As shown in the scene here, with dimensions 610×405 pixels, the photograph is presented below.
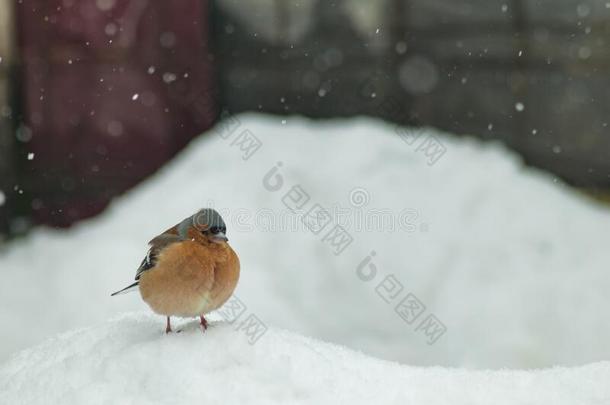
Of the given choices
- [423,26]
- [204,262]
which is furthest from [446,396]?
[423,26]

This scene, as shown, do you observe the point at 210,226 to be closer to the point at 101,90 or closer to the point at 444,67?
the point at 101,90

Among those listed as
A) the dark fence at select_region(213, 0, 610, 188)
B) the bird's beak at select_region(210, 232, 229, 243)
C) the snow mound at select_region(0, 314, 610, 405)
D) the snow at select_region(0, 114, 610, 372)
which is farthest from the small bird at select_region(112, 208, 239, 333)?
the dark fence at select_region(213, 0, 610, 188)

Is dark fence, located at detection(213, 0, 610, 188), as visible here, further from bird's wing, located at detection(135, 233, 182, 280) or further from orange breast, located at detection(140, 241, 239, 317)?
orange breast, located at detection(140, 241, 239, 317)

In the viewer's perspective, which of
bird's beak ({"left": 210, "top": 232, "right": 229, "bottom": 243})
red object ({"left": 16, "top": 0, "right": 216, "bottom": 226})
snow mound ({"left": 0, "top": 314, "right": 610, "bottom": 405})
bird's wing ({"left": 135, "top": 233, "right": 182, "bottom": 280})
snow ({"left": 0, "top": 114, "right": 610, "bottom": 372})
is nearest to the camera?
snow mound ({"left": 0, "top": 314, "right": 610, "bottom": 405})

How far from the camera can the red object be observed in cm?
606

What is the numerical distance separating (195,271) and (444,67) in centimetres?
379

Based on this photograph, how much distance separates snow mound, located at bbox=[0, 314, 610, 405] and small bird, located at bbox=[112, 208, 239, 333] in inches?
4.4

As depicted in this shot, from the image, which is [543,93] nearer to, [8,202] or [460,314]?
[460,314]

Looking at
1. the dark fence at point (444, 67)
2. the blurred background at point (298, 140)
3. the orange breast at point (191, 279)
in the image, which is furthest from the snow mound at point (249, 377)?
the dark fence at point (444, 67)

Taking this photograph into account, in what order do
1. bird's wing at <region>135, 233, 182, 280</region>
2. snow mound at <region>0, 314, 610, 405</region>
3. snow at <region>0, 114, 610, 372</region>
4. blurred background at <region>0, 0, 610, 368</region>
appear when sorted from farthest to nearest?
blurred background at <region>0, 0, 610, 368</region> → snow at <region>0, 114, 610, 372</region> → bird's wing at <region>135, 233, 182, 280</region> → snow mound at <region>0, 314, 610, 405</region>

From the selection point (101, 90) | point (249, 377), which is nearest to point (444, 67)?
point (101, 90)

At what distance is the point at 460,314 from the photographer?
512 cm

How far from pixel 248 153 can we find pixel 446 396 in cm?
361

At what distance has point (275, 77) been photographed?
6367mm
